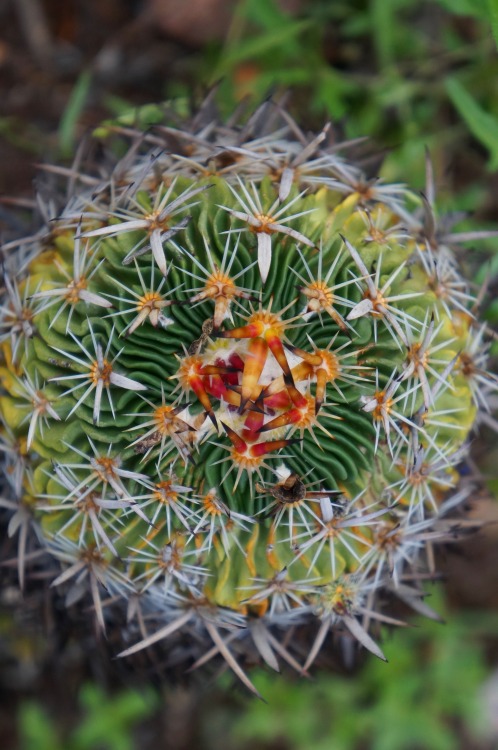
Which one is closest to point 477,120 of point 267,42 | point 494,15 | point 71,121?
point 494,15

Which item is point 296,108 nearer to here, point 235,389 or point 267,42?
point 267,42

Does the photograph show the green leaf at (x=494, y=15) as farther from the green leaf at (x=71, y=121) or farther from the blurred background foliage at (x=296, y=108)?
the green leaf at (x=71, y=121)

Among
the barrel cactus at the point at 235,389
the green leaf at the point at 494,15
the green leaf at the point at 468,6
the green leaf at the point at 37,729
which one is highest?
the green leaf at the point at 494,15

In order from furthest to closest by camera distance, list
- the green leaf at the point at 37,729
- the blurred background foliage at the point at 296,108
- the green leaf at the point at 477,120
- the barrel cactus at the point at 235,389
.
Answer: the green leaf at the point at 37,729 → the blurred background foliage at the point at 296,108 → the green leaf at the point at 477,120 → the barrel cactus at the point at 235,389

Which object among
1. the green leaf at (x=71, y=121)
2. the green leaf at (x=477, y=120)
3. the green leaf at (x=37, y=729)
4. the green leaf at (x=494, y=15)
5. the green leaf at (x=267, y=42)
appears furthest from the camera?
the green leaf at (x=37, y=729)

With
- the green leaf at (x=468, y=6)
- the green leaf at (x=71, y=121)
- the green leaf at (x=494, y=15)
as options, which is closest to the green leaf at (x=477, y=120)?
the green leaf at (x=468, y=6)

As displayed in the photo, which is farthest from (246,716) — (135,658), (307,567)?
(307,567)
